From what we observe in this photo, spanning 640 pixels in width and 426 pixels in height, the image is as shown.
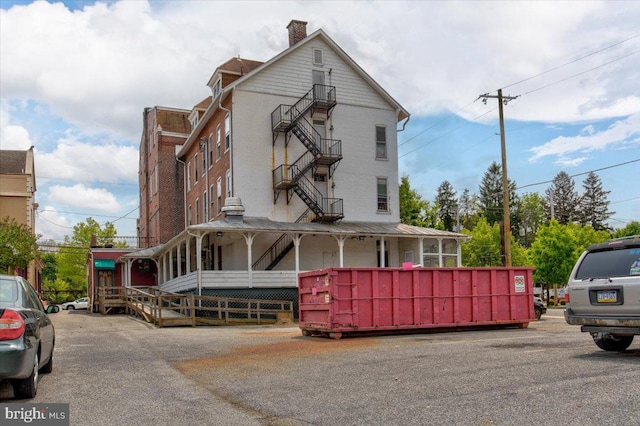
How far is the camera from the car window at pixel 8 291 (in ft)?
27.0

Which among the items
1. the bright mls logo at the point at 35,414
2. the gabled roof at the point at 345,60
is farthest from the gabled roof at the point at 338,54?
the bright mls logo at the point at 35,414

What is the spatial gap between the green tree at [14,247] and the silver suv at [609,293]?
29.1 metres

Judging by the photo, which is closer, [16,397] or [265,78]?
[16,397]

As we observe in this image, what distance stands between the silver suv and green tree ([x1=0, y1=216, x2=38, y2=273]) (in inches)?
1145

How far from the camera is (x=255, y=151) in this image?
105 ft

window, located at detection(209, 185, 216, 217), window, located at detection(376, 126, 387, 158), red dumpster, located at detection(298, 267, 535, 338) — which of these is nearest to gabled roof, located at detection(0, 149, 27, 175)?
window, located at detection(209, 185, 216, 217)

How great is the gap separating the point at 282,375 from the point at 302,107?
964 inches

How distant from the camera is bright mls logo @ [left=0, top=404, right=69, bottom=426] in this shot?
6522 millimetres

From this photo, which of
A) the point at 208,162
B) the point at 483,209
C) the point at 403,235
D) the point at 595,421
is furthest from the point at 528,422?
the point at 483,209

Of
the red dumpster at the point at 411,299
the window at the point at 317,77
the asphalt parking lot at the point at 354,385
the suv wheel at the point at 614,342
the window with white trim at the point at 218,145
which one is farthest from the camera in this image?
the window with white trim at the point at 218,145

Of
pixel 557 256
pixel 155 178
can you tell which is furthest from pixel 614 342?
pixel 557 256

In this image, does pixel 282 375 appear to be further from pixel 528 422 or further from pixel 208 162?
pixel 208 162

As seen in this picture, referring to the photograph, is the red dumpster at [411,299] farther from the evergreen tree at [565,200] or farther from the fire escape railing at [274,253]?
the evergreen tree at [565,200]

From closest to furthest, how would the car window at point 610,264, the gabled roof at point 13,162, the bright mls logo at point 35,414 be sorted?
the bright mls logo at point 35,414, the car window at point 610,264, the gabled roof at point 13,162
